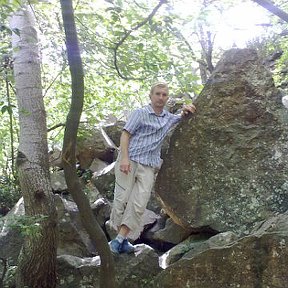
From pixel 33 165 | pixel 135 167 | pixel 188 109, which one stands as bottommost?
pixel 135 167

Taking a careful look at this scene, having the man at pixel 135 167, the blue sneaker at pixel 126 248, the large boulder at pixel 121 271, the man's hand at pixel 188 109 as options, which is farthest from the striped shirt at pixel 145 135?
the large boulder at pixel 121 271

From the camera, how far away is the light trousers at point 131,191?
4.74m

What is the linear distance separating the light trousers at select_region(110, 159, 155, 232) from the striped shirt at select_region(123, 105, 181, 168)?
0.10 m

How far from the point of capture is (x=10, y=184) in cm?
908

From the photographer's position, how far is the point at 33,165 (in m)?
4.86

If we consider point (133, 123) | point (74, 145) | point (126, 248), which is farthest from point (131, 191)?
point (74, 145)

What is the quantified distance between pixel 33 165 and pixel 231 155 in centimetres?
256

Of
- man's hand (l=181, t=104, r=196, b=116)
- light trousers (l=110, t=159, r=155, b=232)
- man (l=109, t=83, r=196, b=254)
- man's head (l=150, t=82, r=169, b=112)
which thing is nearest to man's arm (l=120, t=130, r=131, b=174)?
man (l=109, t=83, r=196, b=254)

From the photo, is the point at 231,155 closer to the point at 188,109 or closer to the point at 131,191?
the point at 188,109

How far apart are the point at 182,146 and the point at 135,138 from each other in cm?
102

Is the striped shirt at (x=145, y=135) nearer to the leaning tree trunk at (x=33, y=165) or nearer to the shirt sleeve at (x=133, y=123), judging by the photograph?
the shirt sleeve at (x=133, y=123)

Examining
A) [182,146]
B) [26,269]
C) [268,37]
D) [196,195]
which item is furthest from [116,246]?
[268,37]

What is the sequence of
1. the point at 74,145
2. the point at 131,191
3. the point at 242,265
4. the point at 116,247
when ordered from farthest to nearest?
the point at 131,191, the point at 116,247, the point at 74,145, the point at 242,265

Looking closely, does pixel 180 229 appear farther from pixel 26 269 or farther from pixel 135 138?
pixel 26 269
